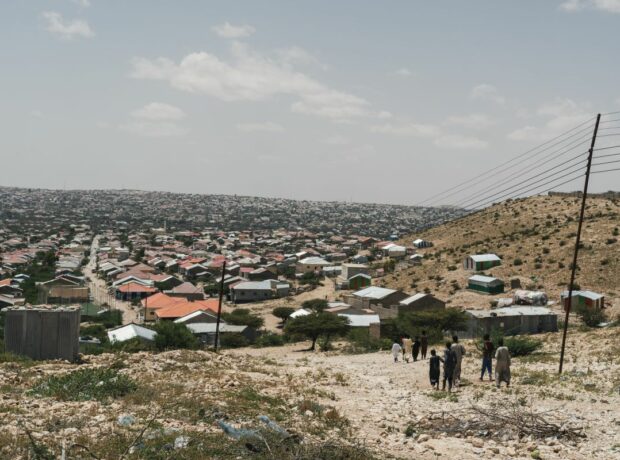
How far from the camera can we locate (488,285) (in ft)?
158

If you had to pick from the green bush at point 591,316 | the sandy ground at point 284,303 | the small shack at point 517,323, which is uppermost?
the green bush at point 591,316

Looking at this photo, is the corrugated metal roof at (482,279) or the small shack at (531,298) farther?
the corrugated metal roof at (482,279)

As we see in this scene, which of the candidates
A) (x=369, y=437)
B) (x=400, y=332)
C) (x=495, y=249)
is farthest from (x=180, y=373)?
(x=495, y=249)

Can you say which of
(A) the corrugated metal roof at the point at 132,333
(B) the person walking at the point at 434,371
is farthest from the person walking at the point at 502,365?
(A) the corrugated metal roof at the point at 132,333

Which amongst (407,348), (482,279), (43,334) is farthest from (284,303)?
(43,334)

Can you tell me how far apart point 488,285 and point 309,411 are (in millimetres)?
38952

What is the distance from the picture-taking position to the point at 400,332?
35938 mm

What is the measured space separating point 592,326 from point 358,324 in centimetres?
1429

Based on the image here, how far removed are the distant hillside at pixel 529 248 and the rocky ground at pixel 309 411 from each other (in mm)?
31287

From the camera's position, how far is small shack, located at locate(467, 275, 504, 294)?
48.0 m

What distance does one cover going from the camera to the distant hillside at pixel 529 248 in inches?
1878

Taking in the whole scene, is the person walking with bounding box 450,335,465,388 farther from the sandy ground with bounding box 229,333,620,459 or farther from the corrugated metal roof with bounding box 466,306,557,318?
the corrugated metal roof with bounding box 466,306,557,318

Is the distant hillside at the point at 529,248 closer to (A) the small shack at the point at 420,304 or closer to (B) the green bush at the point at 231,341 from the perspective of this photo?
(A) the small shack at the point at 420,304

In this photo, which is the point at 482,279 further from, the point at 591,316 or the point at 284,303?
the point at 284,303
